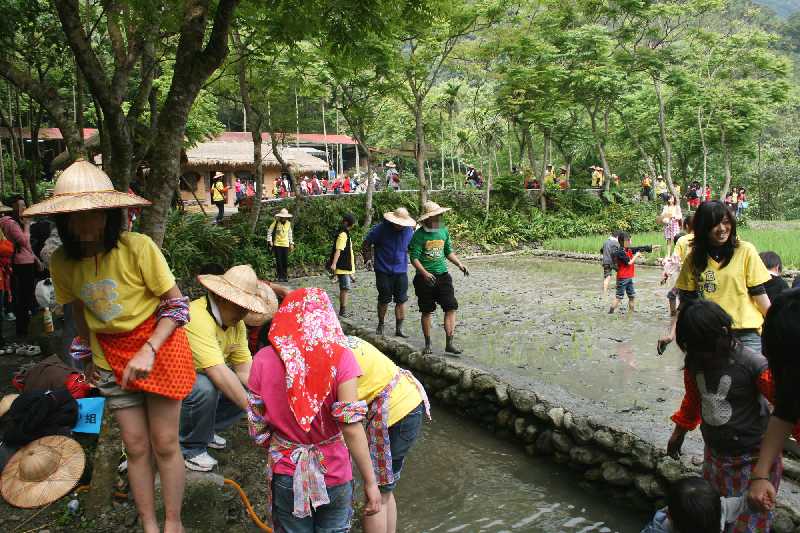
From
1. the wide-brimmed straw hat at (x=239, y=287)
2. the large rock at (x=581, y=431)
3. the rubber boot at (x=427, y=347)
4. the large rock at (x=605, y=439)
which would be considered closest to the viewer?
the wide-brimmed straw hat at (x=239, y=287)

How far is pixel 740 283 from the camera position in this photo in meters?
3.78

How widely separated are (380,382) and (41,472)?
256cm

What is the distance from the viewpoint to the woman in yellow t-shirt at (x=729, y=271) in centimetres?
373

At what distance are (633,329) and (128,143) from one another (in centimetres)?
719

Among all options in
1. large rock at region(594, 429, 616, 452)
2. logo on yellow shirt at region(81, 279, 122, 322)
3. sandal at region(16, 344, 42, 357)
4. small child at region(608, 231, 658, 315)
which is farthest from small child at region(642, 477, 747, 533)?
sandal at region(16, 344, 42, 357)

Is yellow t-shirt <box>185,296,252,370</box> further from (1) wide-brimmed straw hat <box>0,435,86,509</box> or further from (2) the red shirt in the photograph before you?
(2) the red shirt

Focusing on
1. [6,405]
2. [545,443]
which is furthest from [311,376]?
[545,443]

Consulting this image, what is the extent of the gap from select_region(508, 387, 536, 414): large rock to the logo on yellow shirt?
395 centimetres

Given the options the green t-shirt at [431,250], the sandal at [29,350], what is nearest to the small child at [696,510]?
the green t-shirt at [431,250]

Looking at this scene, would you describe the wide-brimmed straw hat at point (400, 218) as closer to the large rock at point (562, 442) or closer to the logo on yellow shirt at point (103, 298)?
the large rock at point (562, 442)

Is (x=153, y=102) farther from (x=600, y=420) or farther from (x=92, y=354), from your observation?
(x=600, y=420)

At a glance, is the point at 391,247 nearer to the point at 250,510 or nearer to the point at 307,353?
the point at 250,510

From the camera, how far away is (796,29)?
59.3 m

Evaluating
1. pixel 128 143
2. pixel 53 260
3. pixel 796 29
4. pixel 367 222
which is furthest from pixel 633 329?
pixel 796 29
